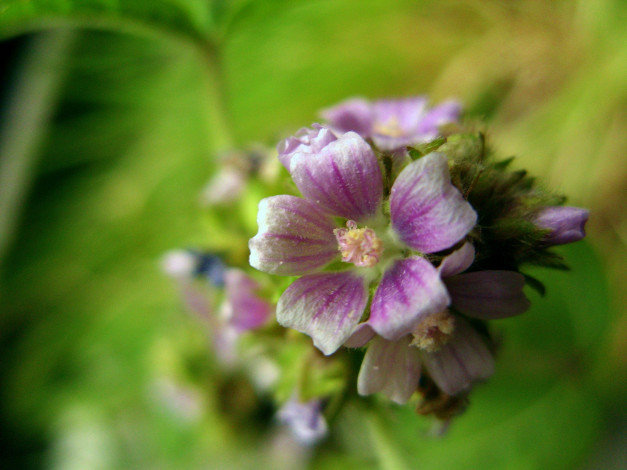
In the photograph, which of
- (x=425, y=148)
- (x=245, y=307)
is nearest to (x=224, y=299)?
(x=245, y=307)

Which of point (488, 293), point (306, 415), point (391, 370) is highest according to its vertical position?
point (488, 293)

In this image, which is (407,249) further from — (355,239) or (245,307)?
(245,307)

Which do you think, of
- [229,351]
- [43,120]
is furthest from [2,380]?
[229,351]

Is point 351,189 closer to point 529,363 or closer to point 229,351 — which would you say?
point 229,351

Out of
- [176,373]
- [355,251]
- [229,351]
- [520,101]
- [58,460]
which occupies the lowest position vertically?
[58,460]

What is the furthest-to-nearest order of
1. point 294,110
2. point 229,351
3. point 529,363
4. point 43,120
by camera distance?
point 43,120 → point 294,110 → point 529,363 → point 229,351

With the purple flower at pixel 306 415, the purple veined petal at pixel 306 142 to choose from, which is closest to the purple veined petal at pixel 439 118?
the purple veined petal at pixel 306 142
